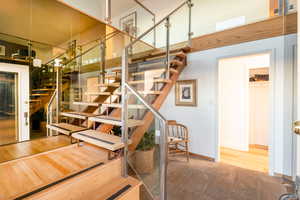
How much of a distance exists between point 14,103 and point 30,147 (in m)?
0.70

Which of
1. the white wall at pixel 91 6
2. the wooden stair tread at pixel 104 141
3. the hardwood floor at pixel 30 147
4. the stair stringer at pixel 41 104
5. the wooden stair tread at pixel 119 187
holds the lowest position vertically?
the wooden stair tread at pixel 119 187

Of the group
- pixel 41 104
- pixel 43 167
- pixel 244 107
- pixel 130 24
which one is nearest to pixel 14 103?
pixel 41 104

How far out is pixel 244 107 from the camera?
3.58 meters

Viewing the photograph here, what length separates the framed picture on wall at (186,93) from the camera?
320cm

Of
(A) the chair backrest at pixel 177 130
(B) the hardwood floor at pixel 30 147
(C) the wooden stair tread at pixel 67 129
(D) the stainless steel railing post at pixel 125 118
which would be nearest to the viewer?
(D) the stainless steel railing post at pixel 125 118

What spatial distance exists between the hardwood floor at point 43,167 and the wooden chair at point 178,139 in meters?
1.59

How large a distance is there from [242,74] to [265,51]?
1.22 metres

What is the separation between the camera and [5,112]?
77.6 inches

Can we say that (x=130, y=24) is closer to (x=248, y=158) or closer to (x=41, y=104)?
(x=41, y=104)

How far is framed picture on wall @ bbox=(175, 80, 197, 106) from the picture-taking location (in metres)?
3.20

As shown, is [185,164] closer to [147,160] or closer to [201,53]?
[147,160]

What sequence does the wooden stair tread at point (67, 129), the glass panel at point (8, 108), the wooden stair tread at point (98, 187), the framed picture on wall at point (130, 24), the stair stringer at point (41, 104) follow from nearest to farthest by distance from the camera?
1. the wooden stair tread at point (98, 187)
2. the glass panel at point (8, 108)
3. the wooden stair tread at point (67, 129)
4. the stair stringer at point (41, 104)
5. the framed picture on wall at point (130, 24)

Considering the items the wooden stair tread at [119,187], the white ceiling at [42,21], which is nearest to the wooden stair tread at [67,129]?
the wooden stair tread at [119,187]

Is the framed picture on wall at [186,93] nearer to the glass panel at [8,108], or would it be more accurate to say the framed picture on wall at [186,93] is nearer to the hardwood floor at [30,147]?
the hardwood floor at [30,147]
